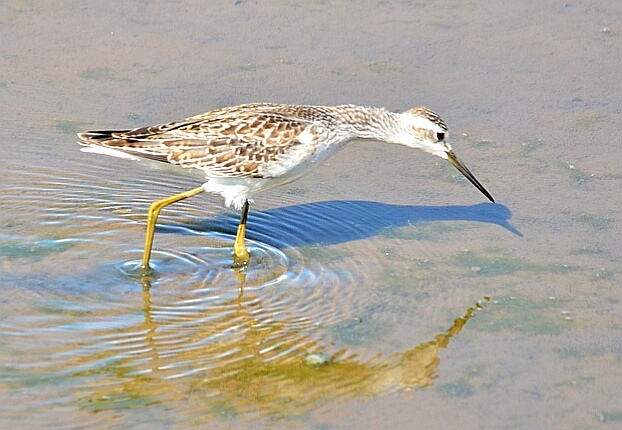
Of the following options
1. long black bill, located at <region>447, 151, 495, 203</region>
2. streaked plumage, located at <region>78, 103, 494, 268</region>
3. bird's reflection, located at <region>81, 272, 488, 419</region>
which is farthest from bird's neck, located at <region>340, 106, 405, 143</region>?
bird's reflection, located at <region>81, 272, 488, 419</region>

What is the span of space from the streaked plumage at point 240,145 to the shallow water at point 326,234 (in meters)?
0.55

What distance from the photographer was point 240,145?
821 cm

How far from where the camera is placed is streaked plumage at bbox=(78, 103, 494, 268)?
322 inches

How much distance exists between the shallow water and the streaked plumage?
552 mm

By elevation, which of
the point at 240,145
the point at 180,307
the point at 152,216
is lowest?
the point at 180,307

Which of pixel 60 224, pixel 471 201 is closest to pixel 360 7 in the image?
pixel 471 201

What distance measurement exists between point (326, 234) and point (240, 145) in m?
1.06

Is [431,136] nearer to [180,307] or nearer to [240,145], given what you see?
[240,145]

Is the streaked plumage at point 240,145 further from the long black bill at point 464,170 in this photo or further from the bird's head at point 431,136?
the long black bill at point 464,170

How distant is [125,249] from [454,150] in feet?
10.5

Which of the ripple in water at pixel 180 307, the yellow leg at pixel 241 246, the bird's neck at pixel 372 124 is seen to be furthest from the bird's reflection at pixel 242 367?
the bird's neck at pixel 372 124

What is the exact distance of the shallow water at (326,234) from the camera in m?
6.59

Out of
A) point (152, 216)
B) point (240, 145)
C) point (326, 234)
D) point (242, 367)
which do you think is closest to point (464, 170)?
point (326, 234)

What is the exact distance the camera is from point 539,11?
487 inches
